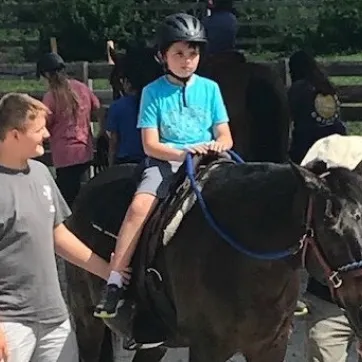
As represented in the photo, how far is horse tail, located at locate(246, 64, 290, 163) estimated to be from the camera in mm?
9398

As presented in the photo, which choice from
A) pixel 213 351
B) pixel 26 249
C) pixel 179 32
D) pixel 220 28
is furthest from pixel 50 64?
pixel 26 249

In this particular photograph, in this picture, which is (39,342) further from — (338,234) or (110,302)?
(338,234)

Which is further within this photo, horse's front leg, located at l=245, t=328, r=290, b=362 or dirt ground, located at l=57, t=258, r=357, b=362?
dirt ground, located at l=57, t=258, r=357, b=362

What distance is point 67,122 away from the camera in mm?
9531

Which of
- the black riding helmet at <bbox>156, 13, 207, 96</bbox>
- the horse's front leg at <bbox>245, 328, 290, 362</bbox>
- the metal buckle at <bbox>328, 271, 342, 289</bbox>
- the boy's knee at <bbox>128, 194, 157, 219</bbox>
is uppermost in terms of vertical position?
the black riding helmet at <bbox>156, 13, 207, 96</bbox>

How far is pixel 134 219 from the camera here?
16.9ft

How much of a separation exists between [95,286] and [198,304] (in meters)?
1.10

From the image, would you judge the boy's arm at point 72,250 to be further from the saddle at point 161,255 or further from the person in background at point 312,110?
the person in background at point 312,110

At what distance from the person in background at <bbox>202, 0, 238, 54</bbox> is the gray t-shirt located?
5530mm

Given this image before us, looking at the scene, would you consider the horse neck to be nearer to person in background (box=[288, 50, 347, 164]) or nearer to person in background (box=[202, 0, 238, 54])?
person in background (box=[288, 50, 347, 164])

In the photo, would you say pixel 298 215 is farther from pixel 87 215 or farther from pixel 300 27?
pixel 300 27

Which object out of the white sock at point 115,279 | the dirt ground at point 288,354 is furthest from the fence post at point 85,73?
the white sock at point 115,279

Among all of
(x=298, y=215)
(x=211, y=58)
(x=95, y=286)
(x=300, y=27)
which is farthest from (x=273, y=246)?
(x=300, y=27)

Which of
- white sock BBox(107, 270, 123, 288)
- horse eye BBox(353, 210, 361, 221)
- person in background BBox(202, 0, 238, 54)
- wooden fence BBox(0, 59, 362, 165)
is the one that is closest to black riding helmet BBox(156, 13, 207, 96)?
white sock BBox(107, 270, 123, 288)
